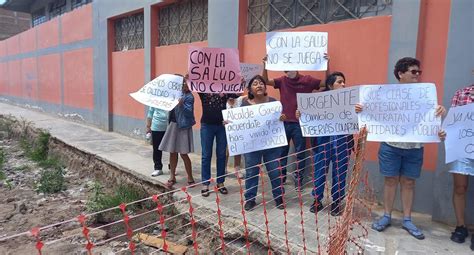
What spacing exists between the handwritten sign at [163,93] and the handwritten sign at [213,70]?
1.32ft

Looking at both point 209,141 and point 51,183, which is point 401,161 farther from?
point 51,183

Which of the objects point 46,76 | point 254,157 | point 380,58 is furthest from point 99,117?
point 380,58

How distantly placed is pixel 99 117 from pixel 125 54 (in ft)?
7.42

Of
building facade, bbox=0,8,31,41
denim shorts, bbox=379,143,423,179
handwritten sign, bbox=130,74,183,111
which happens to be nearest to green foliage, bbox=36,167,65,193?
handwritten sign, bbox=130,74,183,111

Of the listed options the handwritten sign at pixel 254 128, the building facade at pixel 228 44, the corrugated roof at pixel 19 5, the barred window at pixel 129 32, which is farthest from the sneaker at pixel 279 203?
the corrugated roof at pixel 19 5

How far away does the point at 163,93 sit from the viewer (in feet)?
14.7

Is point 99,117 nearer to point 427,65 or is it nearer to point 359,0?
point 359,0

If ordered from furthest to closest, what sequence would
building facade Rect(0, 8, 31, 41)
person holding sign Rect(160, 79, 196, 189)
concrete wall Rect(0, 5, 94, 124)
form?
1. building facade Rect(0, 8, 31, 41)
2. concrete wall Rect(0, 5, 94, 124)
3. person holding sign Rect(160, 79, 196, 189)

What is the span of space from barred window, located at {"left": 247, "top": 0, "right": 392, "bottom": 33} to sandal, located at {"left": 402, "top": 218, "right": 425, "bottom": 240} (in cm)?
220

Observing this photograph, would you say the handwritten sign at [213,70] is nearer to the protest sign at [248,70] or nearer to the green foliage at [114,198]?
the protest sign at [248,70]

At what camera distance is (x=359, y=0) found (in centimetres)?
425

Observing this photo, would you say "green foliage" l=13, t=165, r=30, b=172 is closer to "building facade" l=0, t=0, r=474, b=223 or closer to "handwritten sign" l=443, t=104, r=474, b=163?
"building facade" l=0, t=0, r=474, b=223

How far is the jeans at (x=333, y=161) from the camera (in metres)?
3.69

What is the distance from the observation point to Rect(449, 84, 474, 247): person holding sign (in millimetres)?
3129
